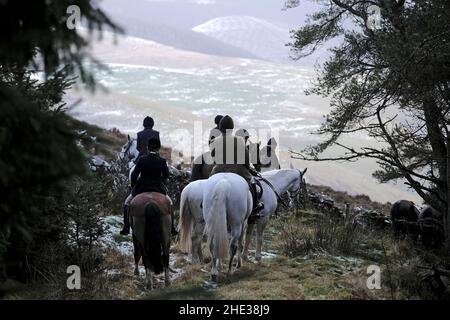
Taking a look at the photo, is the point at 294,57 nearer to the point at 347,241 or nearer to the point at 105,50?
the point at 347,241

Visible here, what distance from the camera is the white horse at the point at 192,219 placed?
10.4 m

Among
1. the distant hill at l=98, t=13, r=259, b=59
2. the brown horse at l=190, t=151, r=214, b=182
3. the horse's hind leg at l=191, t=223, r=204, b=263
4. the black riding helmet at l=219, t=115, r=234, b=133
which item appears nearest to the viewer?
the black riding helmet at l=219, t=115, r=234, b=133

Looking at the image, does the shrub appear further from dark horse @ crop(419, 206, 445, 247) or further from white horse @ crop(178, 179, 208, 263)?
dark horse @ crop(419, 206, 445, 247)

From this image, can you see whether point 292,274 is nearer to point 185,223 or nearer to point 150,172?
point 185,223

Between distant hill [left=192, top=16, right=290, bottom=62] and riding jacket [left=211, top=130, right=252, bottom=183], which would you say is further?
distant hill [left=192, top=16, right=290, bottom=62]

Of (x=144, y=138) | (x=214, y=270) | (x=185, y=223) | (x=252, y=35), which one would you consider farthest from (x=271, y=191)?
(x=252, y=35)

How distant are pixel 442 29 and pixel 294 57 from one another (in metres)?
7.26

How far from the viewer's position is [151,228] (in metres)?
8.77

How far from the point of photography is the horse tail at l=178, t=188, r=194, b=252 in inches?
414

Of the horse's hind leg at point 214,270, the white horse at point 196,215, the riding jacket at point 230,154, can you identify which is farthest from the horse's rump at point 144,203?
the white horse at point 196,215

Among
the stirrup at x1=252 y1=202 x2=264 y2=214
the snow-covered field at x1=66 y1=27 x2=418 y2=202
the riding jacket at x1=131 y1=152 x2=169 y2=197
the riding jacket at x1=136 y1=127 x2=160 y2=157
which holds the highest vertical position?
the snow-covered field at x1=66 y1=27 x2=418 y2=202

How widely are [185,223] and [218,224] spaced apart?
5.83 feet

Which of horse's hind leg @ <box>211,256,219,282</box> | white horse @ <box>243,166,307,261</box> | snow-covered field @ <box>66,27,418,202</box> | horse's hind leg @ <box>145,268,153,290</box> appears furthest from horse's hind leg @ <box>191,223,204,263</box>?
snow-covered field @ <box>66,27,418,202</box>

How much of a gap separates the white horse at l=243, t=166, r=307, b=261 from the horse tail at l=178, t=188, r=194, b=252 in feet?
3.69
